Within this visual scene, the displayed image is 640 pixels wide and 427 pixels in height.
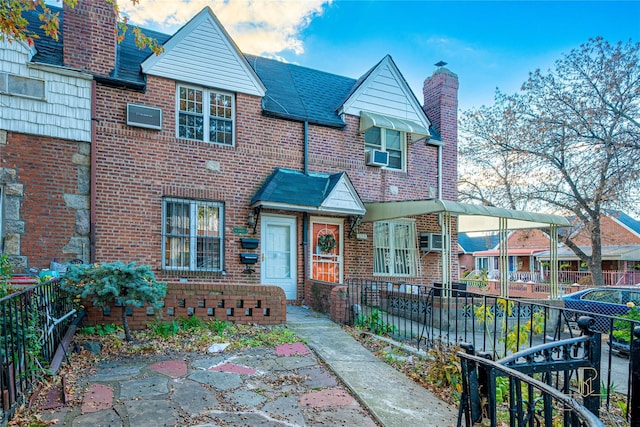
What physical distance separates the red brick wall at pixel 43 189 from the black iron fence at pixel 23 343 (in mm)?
3542

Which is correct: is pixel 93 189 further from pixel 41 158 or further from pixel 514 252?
pixel 514 252

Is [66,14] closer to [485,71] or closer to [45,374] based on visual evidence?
[45,374]

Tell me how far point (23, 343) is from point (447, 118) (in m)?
12.6

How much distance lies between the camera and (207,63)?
32.6ft

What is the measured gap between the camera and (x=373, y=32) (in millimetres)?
13344

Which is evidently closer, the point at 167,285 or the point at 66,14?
the point at 167,285

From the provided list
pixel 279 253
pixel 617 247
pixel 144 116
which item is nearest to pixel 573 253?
pixel 617 247

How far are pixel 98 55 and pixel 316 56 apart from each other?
315 inches

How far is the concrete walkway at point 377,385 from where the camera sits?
13.7 ft

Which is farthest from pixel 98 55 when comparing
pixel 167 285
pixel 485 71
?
pixel 485 71

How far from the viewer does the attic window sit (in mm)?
7953

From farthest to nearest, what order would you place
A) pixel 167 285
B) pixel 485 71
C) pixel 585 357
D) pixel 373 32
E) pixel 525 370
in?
pixel 485 71 → pixel 373 32 → pixel 167 285 → pixel 585 357 → pixel 525 370

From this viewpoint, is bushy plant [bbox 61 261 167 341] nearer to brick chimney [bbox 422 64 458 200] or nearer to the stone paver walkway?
the stone paver walkway

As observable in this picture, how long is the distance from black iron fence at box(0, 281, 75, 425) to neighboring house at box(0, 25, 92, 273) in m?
3.59
